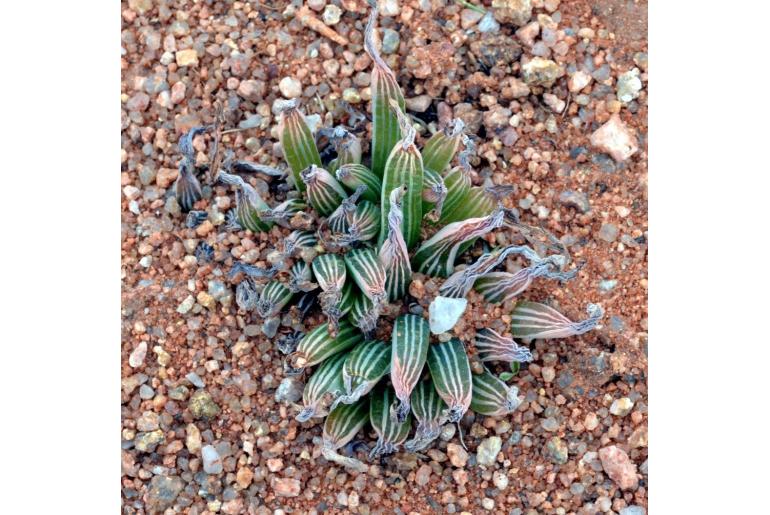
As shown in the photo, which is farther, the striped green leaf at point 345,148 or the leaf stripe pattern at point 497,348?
the striped green leaf at point 345,148

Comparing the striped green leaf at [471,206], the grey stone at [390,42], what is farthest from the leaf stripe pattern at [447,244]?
the grey stone at [390,42]

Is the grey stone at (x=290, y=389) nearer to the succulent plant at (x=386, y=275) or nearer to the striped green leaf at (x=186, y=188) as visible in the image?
the succulent plant at (x=386, y=275)

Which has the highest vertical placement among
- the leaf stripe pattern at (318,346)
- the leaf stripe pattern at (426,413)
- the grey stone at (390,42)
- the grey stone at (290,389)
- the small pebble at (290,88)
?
the grey stone at (390,42)

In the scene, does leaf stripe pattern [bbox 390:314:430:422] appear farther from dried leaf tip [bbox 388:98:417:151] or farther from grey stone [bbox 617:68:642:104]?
grey stone [bbox 617:68:642:104]

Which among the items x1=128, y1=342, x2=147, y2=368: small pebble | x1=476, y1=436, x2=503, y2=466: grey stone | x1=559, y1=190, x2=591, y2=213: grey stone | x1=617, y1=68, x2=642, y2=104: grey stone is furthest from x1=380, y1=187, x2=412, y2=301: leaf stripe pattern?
x1=617, y1=68, x2=642, y2=104: grey stone

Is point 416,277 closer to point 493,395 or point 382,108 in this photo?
point 493,395

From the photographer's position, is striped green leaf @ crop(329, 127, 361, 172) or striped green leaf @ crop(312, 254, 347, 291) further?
striped green leaf @ crop(329, 127, 361, 172)
